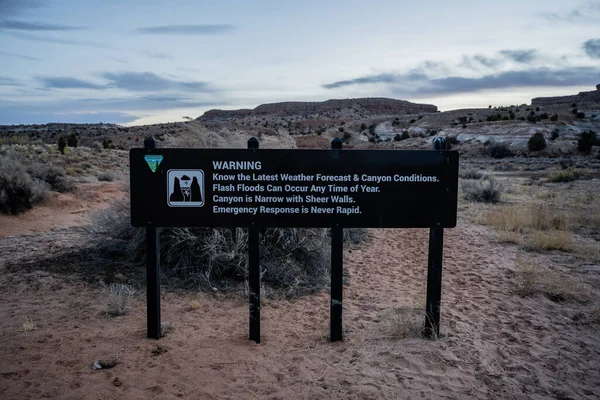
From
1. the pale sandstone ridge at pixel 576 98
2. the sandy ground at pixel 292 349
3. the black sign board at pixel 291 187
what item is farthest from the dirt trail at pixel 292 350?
the pale sandstone ridge at pixel 576 98

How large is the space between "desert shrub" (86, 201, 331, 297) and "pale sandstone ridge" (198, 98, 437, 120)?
338ft

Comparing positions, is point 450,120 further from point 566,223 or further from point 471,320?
point 471,320

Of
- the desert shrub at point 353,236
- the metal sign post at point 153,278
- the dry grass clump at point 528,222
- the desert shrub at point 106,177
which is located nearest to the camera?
the metal sign post at point 153,278

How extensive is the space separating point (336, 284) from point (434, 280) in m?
0.87

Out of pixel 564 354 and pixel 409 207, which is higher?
pixel 409 207

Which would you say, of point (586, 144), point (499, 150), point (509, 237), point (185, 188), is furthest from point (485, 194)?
point (499, 150)

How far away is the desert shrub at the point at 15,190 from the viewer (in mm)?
11734

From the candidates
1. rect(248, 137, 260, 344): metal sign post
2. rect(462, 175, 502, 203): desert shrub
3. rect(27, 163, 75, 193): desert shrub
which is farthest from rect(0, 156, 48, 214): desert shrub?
rect(462, 175, 502, 203): desert shrub

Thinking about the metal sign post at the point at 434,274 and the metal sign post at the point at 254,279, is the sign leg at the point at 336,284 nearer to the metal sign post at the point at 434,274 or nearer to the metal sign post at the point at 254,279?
the metal sign post at the point at 254,279

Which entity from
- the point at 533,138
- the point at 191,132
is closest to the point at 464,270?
the point at 191,132

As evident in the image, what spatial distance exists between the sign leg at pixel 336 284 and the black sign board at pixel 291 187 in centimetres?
21

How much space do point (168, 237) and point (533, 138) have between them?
123 feet

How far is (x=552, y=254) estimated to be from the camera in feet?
26.1

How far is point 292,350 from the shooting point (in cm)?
421
